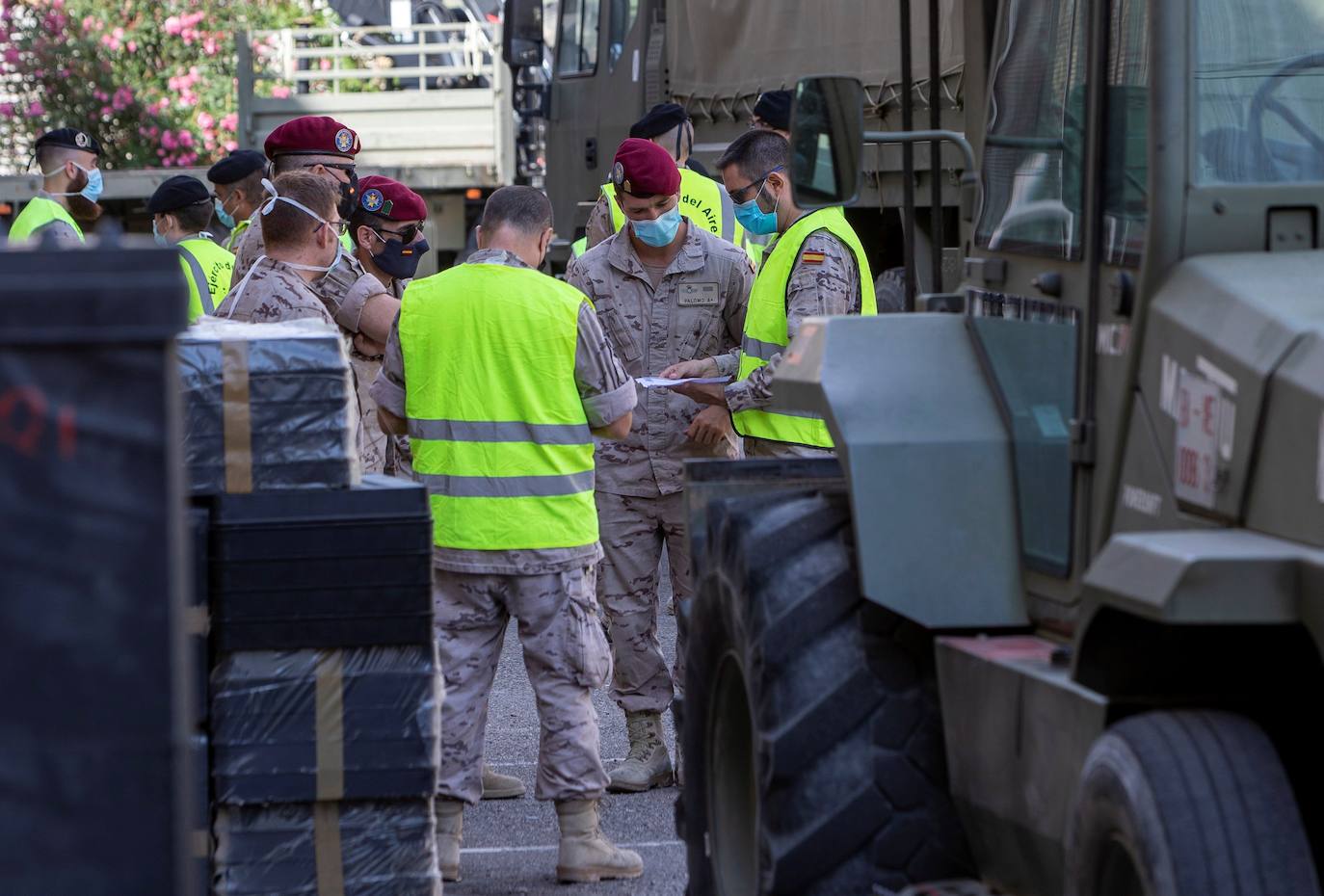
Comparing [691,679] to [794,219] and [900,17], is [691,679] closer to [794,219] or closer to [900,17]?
[900,17]

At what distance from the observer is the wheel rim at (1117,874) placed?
3078 millimetres

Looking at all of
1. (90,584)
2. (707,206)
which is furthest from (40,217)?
(90,584)

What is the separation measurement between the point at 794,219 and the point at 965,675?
3278 millimetres

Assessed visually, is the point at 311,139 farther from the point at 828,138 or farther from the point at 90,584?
the point at 90,584

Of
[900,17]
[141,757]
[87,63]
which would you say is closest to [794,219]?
[900,17]

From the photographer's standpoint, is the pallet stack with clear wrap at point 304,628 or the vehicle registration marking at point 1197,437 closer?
the vehicle registration marking at point 1197,437

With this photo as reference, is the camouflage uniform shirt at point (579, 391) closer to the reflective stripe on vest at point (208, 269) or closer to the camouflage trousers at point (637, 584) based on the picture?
the camouflage trousers at point (637, 584)

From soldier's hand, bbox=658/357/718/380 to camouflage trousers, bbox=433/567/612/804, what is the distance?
1.21 meters

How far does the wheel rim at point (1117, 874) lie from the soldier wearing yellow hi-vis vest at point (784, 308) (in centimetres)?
334

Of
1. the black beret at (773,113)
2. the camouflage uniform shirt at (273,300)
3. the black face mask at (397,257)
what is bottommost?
the camouflage uniform shirt at (273,300)

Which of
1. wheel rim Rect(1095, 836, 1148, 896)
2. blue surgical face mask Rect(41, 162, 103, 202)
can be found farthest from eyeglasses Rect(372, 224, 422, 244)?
wheel rim Rect(1095, 836, 1148, 896)

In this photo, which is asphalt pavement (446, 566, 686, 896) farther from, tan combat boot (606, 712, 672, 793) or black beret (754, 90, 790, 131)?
black beret (754, 90, 790, 131)

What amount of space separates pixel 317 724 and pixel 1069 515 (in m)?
1.71

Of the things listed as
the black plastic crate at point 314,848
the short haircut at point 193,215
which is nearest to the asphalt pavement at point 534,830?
the black plastic crate at point 314,848
